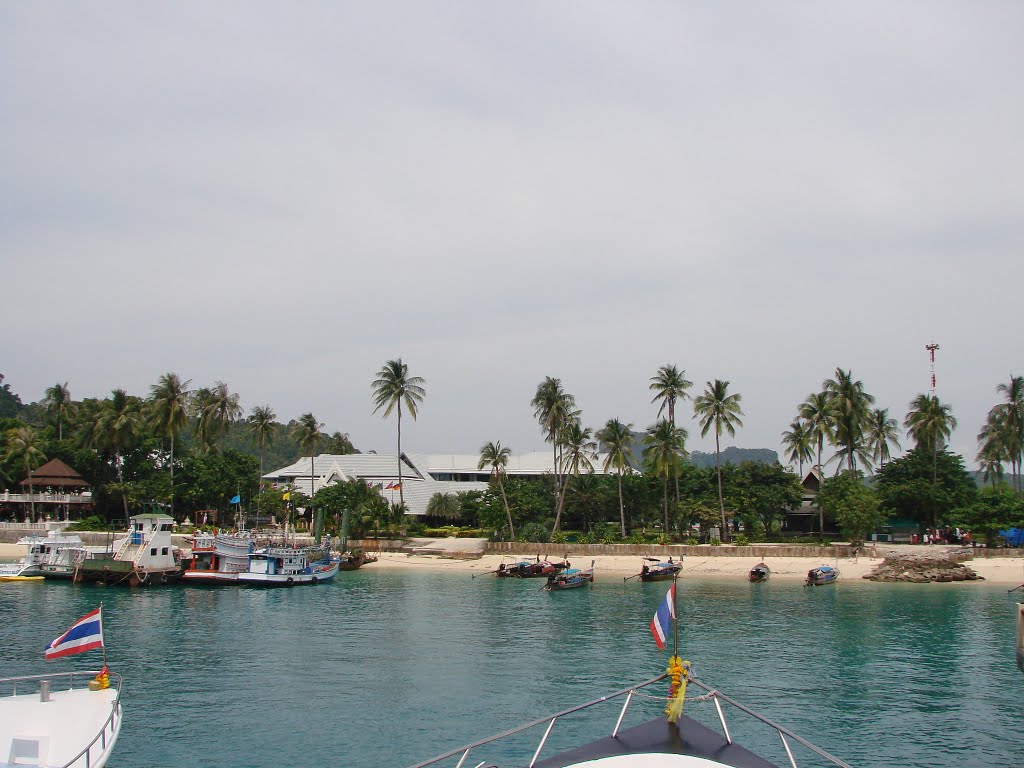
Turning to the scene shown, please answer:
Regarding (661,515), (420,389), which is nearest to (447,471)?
(420,389)

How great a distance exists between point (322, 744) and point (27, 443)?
9221 cm

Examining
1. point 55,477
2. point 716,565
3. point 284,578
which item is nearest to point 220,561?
point 284,578

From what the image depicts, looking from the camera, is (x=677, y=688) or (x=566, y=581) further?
(x=566, y=581)

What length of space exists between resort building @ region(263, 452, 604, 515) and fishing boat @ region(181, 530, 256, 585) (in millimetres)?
33997

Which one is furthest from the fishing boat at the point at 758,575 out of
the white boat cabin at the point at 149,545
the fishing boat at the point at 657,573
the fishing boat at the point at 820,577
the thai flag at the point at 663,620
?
the thai flag at the point at 663,620

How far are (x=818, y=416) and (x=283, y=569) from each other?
59374mm

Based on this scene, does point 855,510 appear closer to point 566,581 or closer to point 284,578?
point 566,581

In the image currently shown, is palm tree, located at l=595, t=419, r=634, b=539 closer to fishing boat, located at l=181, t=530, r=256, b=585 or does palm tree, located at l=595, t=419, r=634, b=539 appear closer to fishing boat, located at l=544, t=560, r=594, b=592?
fishing boat, located at l=544, t=560, r=594, b=592

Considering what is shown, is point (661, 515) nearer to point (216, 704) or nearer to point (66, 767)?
point (216, 704)

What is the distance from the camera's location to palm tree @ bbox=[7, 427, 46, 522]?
330 ft

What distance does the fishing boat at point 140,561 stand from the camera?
235ft

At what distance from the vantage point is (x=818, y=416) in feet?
Result: 313

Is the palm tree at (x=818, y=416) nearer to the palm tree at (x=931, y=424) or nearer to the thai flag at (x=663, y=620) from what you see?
the palm tree at (x=931, y=424)

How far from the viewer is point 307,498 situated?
108250 millimetres
